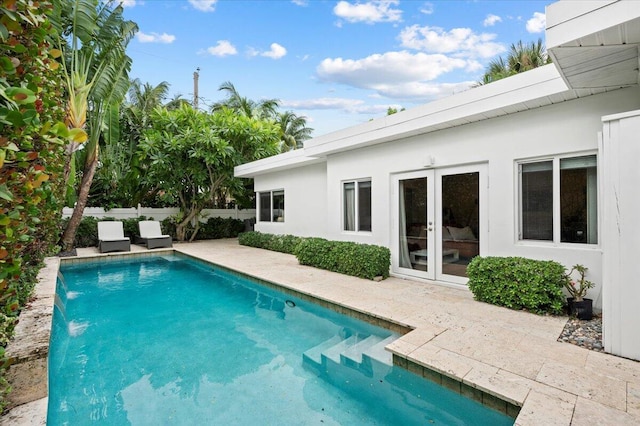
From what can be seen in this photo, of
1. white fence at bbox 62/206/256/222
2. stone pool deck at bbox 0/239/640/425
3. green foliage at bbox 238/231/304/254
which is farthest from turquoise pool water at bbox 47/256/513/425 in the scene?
white fence at bbox 62/206/256/222

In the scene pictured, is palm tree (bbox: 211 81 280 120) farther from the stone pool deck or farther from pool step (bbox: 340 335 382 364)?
pool step (bbox: 340 335 382 364)

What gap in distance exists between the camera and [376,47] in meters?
17.3

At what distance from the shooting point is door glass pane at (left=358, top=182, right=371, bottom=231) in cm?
975

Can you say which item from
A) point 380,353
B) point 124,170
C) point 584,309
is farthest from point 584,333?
point 124,170

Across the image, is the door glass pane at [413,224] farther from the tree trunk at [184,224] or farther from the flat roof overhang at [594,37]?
the tree trunk at [184,224]

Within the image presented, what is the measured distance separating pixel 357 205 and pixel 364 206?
11.0 inches

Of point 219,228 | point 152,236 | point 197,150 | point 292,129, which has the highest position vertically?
point 292,129

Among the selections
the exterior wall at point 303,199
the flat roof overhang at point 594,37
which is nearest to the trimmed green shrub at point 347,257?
the exterior wall at point 303,199

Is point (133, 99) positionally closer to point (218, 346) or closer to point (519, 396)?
point (218, 346)

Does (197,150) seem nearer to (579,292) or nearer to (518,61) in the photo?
(579,292)

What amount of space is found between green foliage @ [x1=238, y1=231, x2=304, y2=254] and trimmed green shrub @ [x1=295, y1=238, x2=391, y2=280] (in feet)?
8.27

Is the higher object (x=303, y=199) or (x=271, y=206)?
(x=303, y=199)

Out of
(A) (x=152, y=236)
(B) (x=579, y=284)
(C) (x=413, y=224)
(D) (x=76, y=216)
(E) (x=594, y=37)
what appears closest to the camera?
(E) (x=594, y=37)

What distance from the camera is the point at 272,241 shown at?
47.2ft
